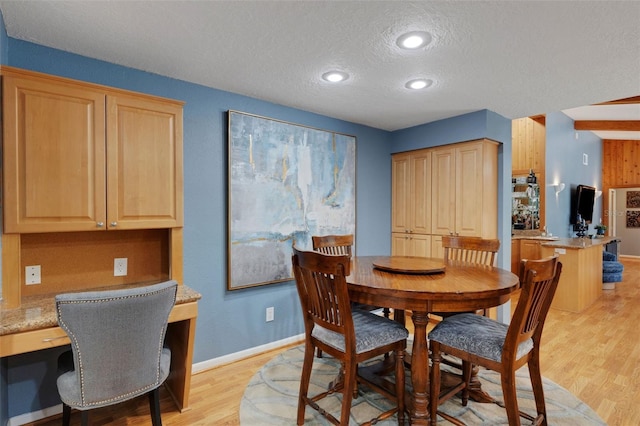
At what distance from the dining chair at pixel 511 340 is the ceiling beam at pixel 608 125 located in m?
6.66

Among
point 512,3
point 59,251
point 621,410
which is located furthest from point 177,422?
point 512,3

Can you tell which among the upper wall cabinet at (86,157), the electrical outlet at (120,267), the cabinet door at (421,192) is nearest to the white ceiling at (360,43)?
the upper wall cabinet at (86,157)

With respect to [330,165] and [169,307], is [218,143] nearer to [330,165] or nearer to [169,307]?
[330,165]

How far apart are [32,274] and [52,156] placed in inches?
30.6

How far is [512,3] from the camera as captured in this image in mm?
1659

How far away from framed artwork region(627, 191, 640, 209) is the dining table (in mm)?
9509

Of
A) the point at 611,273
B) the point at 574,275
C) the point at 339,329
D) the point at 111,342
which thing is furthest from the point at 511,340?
the point at 611,273

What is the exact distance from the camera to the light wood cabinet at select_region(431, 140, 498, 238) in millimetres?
3564

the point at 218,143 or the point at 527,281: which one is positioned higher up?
the point at 218,143

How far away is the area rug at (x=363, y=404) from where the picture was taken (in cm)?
210

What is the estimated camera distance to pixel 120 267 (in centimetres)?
242

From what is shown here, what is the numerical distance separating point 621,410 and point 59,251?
3.80m

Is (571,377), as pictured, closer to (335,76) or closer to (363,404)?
(363,404)

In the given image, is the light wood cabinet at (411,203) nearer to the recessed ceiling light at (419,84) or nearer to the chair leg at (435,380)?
the recessed ceiling light at (419,84)
